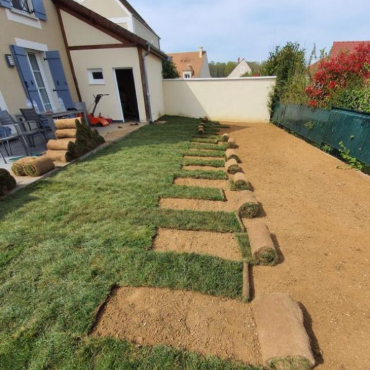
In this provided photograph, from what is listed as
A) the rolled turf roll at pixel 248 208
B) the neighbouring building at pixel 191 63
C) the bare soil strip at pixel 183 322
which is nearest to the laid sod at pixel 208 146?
the rolled turf roll at pixel 248 208

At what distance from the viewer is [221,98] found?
37.5ft

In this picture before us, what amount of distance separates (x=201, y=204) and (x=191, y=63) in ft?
115

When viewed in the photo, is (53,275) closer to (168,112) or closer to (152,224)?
(152,224)

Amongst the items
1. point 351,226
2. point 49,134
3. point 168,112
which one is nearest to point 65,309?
point 351,226

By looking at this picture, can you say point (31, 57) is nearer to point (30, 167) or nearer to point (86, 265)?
point (30, 167)

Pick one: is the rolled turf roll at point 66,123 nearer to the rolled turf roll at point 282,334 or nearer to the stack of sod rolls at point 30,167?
the stack of sod rolls at point 30,167

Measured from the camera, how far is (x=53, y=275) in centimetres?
205

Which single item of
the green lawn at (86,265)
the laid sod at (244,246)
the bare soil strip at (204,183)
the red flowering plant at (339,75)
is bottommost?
the bare soil strip at (204,183)

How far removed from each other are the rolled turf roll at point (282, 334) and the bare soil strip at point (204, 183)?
235 cm

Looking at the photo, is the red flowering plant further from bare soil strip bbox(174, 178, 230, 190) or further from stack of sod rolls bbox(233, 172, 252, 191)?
bare soil strip bbox(174, 178, 230, 190)

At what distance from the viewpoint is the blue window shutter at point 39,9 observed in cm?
700

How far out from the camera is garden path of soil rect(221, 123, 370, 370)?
5.38 feet

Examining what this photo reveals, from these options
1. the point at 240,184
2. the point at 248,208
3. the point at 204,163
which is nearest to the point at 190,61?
the point at 204,163

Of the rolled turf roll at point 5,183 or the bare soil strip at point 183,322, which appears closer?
the bare soil strip at point 183,322
